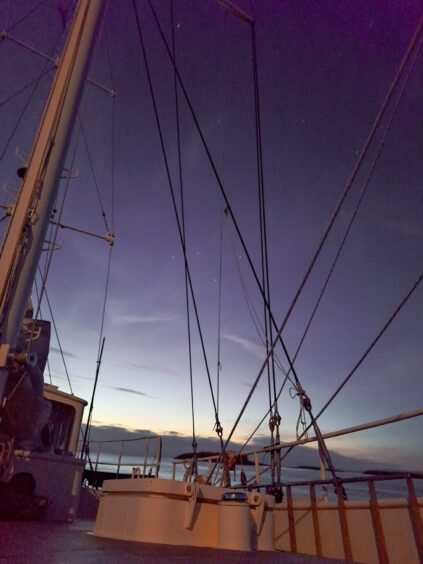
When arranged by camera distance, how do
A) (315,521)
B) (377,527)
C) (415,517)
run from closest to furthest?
1. (415,517)
2. (377,527)
3. (315,521)

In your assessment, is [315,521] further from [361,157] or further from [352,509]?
[361,157]

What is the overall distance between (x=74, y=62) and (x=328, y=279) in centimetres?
600

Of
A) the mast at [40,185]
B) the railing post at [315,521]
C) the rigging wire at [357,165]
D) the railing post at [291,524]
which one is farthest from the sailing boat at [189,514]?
the rigging wire at [357,165]

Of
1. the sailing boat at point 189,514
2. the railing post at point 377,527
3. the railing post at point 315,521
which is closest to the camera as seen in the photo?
the sailing boat at point 189,514

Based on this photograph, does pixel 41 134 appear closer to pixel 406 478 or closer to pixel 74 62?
pixel 74 62

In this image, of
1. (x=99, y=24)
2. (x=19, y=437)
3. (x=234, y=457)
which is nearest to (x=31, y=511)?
(x=19, y=437)

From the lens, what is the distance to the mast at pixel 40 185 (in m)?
5.19

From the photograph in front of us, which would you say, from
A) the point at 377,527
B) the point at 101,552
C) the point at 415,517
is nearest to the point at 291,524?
the point at 377,527

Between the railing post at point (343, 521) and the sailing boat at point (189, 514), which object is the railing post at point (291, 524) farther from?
the sailing boat at point (189, 514)

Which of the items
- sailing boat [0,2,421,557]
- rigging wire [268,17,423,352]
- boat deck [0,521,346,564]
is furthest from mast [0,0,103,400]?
rigging wire [268,17,423,352]

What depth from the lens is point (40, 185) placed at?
231 inches

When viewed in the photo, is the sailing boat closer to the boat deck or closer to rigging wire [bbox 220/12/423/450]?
the boat deck

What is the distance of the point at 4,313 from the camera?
5.07 m

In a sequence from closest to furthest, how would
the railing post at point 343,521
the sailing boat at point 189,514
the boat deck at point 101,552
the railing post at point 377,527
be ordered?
the boat deck at point 101,552 < the sailing boat at point 189,514 < the railing post at point 377,527 < the railing post at point 343,521
